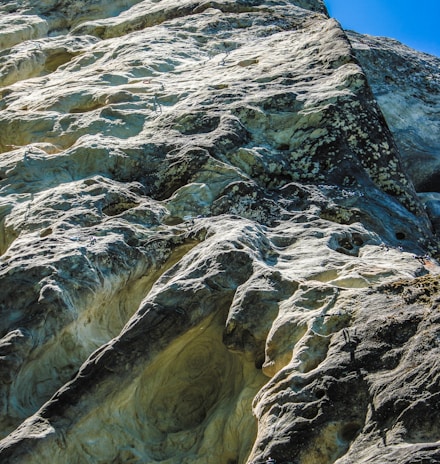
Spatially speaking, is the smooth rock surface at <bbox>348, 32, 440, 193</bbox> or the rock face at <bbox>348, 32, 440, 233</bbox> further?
the smooth rock surface at <bbox>348, 32, 440, 193</bbox>

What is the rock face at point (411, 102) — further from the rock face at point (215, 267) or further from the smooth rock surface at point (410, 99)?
the rock face at point (215, 267)

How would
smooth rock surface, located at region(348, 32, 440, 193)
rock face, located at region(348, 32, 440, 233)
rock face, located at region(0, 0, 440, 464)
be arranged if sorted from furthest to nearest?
smooth rock surface, located at region(348, 32, 440, 193) < rock face, located at region(348, 32, 440, 233) < rock face, located at region(0, 0, 440, 464)

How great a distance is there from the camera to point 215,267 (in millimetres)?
7570

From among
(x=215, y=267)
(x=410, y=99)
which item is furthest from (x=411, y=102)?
(x=215, y=267)

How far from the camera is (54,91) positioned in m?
13.7

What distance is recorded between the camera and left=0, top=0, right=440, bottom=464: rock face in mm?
5715

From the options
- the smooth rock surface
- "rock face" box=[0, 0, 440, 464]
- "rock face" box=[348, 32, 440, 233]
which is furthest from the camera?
the smooth rock surface

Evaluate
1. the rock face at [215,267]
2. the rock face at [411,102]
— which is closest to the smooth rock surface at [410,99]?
the rock face at [411,102]

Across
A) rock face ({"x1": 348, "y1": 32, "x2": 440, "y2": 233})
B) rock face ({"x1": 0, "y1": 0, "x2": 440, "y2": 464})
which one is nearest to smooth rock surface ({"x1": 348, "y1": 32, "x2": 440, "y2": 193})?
rock face ({"x1": 348, "y1": 32, "x2": 440, "y2": 233})

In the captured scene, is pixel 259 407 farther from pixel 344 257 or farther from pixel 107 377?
pixel 344 257

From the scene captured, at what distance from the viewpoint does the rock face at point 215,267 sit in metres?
5.71

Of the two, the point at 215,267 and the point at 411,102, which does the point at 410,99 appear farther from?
the point at 215,267

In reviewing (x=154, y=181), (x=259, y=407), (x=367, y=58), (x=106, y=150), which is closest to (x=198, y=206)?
(x=154, y=181)

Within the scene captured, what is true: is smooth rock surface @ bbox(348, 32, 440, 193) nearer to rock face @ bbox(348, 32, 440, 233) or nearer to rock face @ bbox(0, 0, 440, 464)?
rock face @ bbox(348, 32, 440, 233)
